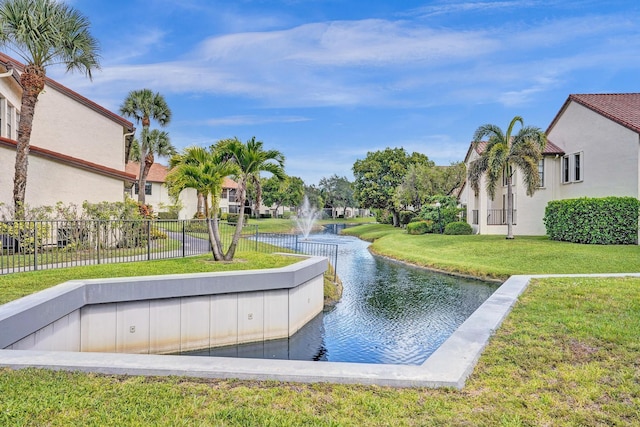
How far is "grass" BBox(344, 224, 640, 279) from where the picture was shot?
15.8 metres

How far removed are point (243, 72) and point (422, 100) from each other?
13.5 metres

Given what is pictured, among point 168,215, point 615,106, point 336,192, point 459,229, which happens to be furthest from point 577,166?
point 336,192

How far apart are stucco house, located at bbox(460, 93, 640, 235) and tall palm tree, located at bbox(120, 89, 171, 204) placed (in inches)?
965

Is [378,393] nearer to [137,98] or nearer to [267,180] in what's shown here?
[137,98]

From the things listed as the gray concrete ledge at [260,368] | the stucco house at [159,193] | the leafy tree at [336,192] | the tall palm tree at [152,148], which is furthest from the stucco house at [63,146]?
the leafy tree at [336,192]

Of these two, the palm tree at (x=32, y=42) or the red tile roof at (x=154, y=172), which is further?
the red tile roof at (x=154, y=172)

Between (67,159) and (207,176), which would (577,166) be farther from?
(67,159)

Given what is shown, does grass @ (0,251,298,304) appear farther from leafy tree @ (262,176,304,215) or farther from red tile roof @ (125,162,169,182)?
leafy tree @ (262,176,304,215)

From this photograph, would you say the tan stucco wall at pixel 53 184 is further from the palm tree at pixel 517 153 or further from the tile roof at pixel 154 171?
the tile roof at pixel 154 171

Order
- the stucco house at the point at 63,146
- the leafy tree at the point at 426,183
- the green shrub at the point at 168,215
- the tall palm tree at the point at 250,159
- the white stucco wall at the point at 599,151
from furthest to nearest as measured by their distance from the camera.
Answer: the leafy tree at the point at 426,183 → the green shrub at the point at 168,215 → the white stucco wall at the point at 599,151 → the stucco house at the point at 63,146 → the tall palm tree at the point at 250,159

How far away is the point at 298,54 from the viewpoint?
20719mm

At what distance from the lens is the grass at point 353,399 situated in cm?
334

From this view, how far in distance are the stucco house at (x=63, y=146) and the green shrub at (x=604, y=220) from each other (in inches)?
899

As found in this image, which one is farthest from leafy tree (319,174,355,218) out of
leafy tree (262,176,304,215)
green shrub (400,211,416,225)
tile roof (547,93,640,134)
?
tile roof (547,93,640,134)
